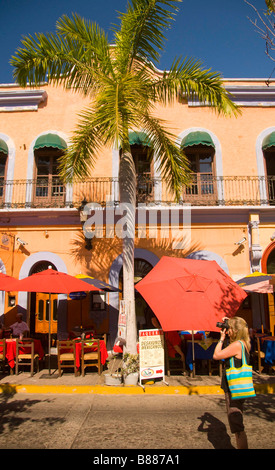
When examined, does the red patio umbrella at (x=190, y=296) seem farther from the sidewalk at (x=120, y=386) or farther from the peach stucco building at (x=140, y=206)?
the peach stucco building at (x=140, y=206)

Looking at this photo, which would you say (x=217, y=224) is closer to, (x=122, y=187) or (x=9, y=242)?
(x=122, y=187)

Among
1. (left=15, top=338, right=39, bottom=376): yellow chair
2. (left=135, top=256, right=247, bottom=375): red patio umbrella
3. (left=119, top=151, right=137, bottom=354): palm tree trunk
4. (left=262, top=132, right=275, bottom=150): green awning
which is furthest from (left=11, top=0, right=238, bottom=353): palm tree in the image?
(left=262, top=132, right=275, bottom=150): green awning

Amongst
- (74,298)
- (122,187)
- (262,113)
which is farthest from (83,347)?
(262,113)

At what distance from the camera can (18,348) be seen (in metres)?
8.77

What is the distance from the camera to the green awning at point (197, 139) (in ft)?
40.1

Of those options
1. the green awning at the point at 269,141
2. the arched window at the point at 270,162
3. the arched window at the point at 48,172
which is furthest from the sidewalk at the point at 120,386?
the green awning at the point at 269,141

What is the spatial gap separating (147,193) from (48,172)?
388cm

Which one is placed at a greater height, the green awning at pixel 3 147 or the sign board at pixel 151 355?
the green awning at pixel 3 147

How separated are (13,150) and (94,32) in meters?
5.90

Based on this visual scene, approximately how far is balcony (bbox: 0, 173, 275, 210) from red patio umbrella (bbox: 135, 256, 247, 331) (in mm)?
4983

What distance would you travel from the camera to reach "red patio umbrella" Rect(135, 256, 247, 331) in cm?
660

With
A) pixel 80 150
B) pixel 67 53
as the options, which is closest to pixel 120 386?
pixel 80 150

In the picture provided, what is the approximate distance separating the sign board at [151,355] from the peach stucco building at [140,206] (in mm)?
3986

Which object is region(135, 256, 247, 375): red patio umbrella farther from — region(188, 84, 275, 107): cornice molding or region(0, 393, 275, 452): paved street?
region(188, 84, 275, 107): cornice molding
